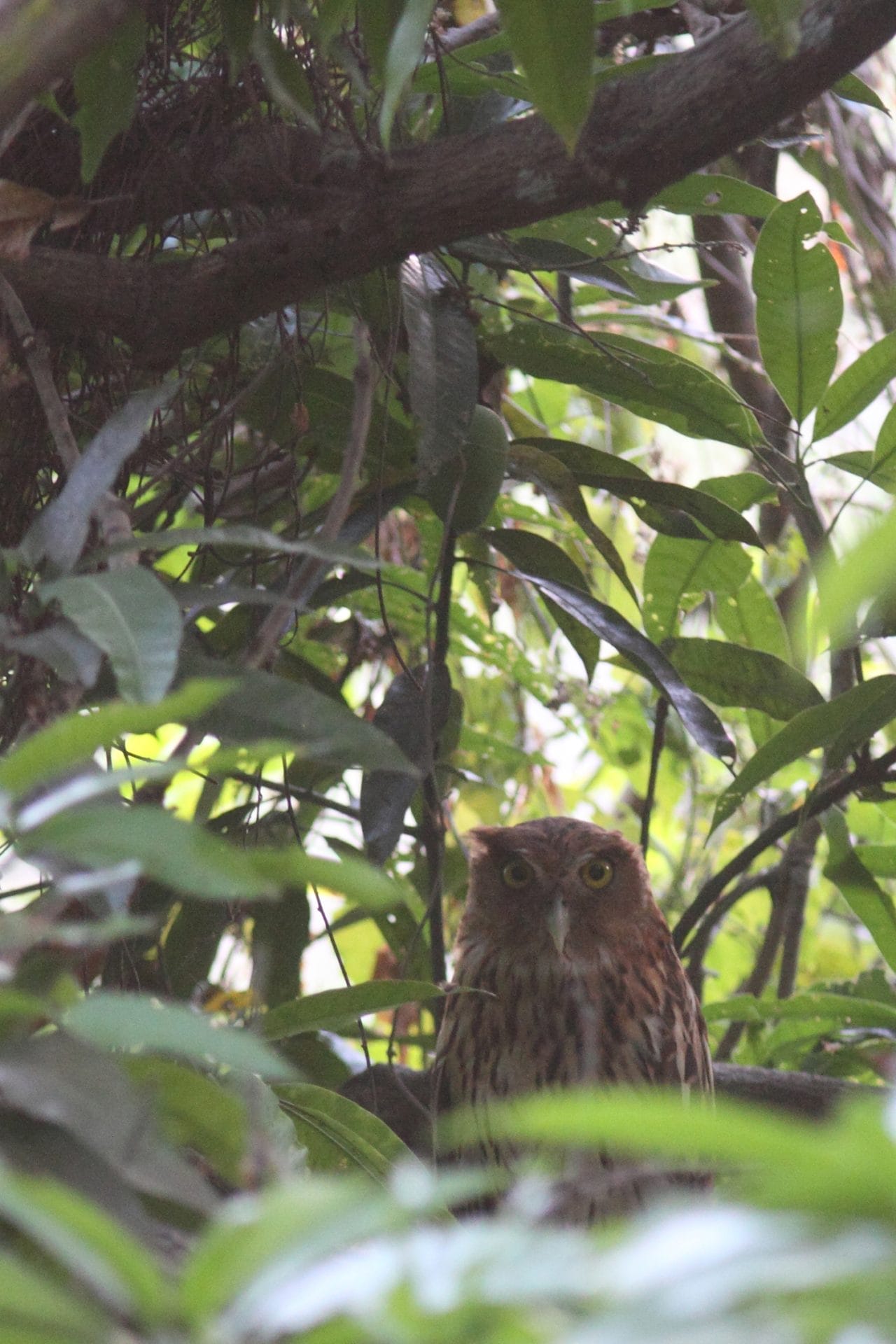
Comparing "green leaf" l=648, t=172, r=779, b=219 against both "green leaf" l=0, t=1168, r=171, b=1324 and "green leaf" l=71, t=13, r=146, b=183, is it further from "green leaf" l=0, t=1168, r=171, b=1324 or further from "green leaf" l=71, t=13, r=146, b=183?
"green leaf" l=0, t=1168, r=171, b=1324

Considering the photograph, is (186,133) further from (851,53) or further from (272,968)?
(272,968)

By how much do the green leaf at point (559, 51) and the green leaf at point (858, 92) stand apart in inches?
33.6

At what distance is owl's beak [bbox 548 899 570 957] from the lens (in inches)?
90.9

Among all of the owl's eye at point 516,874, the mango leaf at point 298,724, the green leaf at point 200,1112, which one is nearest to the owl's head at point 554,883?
the owl's eye at point 516,874

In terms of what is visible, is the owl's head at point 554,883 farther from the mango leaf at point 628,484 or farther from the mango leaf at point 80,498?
the mango leaf at point 80,498

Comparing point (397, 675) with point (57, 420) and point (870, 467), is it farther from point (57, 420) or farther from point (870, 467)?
point (57, 420)

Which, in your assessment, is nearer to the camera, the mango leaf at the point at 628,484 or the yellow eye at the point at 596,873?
the mango leaf at the point at 628,484

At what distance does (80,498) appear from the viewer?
38.3 inches

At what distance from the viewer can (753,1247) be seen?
1.32 feet

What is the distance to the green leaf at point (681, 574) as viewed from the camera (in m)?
2.06

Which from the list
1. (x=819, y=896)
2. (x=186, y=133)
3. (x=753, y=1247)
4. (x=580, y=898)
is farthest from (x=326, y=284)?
(x=819, y=896)

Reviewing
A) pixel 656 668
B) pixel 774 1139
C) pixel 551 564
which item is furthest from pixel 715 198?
pixel 774 1139

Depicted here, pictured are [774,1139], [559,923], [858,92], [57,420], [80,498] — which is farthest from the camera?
[559,923]

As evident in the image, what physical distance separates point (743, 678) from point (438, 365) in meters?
0.72
